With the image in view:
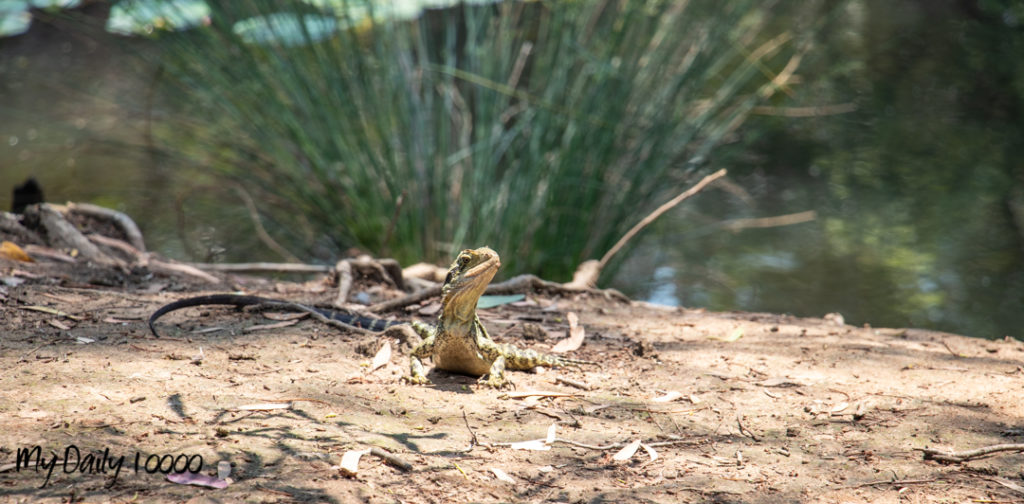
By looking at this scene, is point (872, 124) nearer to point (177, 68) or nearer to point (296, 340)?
point (177, 68)

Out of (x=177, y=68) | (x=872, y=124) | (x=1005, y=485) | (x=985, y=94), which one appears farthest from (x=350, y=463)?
(x=985, y=94)

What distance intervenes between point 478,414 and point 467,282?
37 centimetres

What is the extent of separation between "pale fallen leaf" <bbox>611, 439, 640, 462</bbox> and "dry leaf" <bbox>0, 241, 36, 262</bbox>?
7.65 feet

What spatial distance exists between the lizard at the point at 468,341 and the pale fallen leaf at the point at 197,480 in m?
0.76

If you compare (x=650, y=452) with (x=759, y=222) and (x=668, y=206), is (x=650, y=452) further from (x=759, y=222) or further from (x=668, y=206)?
(x=759, y=222)

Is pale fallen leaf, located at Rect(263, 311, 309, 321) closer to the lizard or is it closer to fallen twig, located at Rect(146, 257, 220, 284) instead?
the lizard

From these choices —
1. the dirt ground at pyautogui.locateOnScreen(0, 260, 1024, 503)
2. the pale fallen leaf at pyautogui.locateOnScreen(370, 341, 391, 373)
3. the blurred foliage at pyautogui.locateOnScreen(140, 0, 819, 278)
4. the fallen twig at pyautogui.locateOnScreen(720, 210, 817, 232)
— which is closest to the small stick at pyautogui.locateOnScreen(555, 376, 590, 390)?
the dirt ground at pyautogui.locateOnScreen(0, 260, 1024, 503)

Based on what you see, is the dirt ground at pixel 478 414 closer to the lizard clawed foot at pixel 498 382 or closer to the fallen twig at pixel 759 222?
the lizard clawed foot at pixel 498 382

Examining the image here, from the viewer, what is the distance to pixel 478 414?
2.02 m

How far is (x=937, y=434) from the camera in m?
1.97

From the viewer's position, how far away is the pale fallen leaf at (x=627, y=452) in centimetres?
180

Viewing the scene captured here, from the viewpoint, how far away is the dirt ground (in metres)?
1.58

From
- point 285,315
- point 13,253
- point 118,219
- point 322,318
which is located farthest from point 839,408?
point 118,219

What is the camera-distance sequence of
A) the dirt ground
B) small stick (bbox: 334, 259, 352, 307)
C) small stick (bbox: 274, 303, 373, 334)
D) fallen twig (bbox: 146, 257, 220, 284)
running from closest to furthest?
the dirt ground, small stick (bbox: 274, 303, 373, 334), small stick (bbox: 334, 259, 352, 307), fallen twig (bbox: 146, 257, 220, 284)
